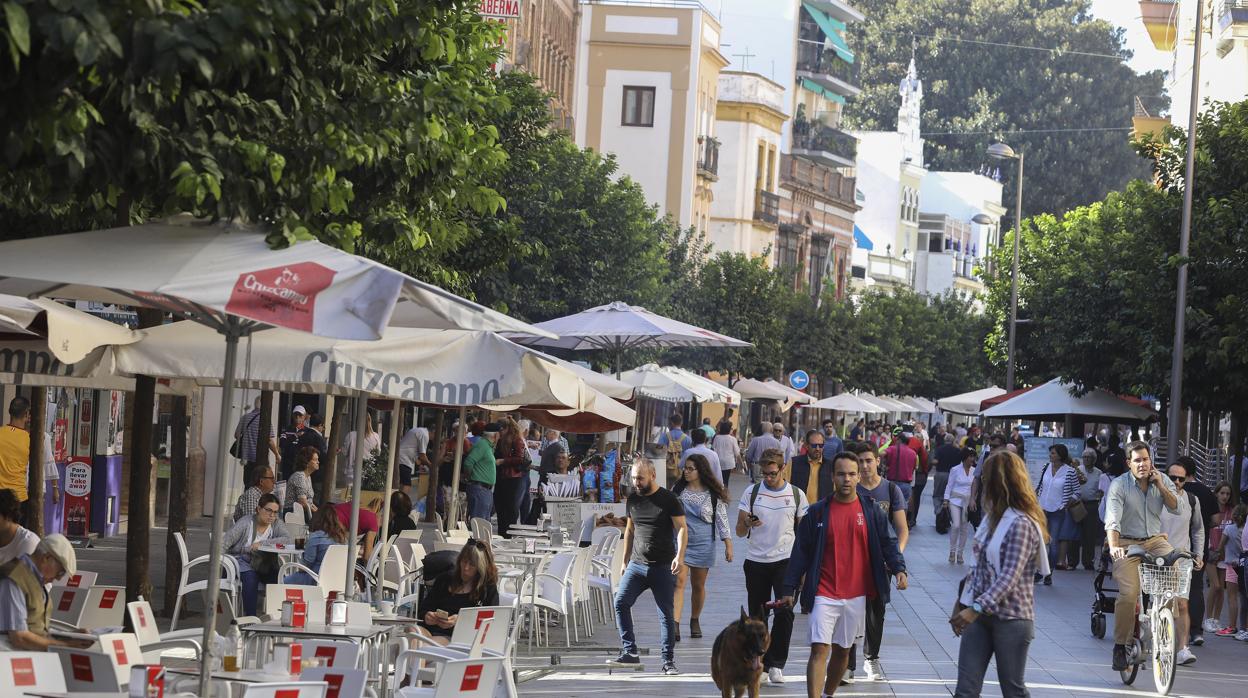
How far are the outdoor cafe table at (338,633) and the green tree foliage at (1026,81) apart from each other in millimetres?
94735

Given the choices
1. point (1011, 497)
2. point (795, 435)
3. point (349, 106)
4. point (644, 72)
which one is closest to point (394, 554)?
point (349, 106)

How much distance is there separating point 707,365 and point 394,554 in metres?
42.1

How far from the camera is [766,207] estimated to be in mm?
78125

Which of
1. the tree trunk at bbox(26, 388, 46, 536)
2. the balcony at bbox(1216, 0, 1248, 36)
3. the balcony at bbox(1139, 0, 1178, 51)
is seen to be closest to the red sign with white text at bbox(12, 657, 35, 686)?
the tree trunk at bbox(26, 388, 46, 536)

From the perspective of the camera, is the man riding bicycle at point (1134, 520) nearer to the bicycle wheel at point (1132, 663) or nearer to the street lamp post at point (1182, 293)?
the bicycle wheel at point (1132, 663)

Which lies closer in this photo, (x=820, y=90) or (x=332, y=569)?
(x=332, y=569)

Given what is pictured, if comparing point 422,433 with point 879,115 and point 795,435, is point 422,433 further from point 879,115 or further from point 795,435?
point 879,115

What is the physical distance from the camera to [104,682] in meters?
7.96

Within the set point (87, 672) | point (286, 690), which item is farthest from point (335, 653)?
point (286, 690)

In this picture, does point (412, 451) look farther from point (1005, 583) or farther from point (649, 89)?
point (649, 89)

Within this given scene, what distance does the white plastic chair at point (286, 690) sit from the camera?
7445 millimetres

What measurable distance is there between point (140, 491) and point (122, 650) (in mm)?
A: 5684

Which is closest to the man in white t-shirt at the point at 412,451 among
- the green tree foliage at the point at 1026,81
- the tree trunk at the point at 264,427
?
the tree trunk at the point at 264,427

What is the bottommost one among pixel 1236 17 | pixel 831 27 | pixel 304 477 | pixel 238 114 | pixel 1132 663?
pixel 1132 663
